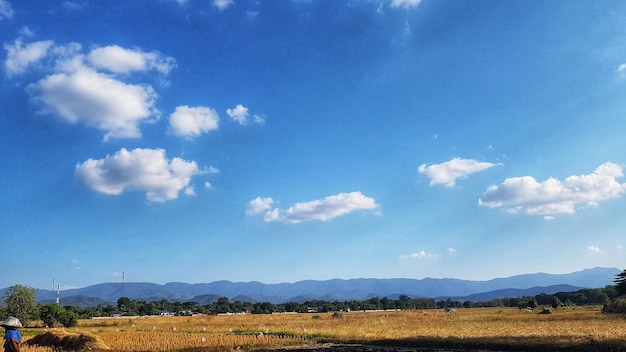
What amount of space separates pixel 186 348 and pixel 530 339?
2314 centimetres

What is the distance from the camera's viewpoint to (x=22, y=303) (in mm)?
71000

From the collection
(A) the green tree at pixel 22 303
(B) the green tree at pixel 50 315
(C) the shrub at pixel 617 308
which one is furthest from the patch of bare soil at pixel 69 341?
(C) the shrub at pixel 617 308

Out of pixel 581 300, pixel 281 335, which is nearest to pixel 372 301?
pixel 581 300

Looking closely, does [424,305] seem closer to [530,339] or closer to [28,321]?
[28,321]

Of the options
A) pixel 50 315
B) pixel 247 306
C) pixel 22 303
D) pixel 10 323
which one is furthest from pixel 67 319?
pixel 247 306

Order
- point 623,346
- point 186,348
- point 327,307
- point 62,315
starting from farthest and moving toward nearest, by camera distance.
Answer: point 327,307, point 62,315, point 186,348, point 623,346

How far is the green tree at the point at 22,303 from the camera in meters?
69.8

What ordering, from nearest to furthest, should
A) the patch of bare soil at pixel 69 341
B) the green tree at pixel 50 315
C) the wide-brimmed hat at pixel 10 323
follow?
the wide-brimmed hat at pixel 10 323
the patch of bare soil at pixel 69 341
the green tree at pixel 50 315

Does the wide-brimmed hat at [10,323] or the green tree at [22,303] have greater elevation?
the wide-brimmed hat at [10,323]

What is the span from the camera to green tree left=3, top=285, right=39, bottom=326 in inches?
2746

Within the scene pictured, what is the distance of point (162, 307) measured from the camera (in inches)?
5477

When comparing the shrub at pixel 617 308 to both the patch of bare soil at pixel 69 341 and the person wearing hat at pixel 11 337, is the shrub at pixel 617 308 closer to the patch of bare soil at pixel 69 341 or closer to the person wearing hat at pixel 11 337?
the patch of bare soil at pixel 69 341

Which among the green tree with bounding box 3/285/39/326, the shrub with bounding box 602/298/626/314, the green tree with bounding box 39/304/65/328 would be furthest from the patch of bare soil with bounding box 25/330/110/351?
the shrub with bounding box 602/298/626/314

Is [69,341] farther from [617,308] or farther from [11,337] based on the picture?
[617,308]
